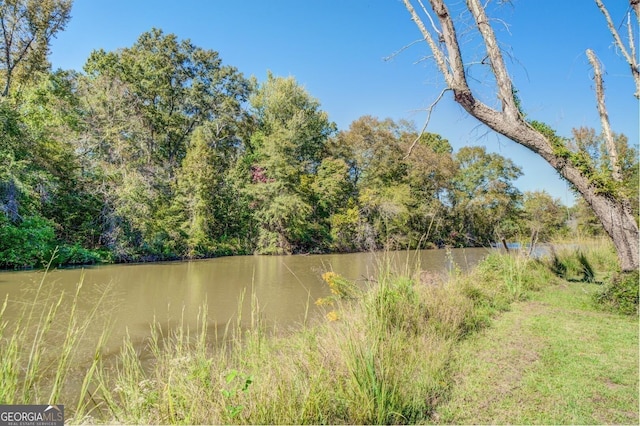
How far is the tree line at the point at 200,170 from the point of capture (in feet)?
43.5

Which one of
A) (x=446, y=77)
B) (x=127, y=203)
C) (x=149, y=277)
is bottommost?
(x=149, y=277)

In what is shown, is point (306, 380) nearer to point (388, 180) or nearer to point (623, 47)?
point (623, 47)

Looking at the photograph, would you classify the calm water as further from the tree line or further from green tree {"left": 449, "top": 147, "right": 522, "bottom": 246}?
green tree {"left": 449, "top": 147, "right": 522, "bottom": 246}

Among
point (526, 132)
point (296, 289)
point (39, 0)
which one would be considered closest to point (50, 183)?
point (39, 0)

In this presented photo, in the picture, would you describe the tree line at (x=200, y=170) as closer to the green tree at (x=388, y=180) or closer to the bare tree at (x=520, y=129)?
the green tree at (x=388, y=180)

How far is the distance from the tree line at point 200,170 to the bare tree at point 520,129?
362 cm

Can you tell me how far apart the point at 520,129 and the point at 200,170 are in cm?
1621

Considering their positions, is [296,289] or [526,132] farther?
[296,289]

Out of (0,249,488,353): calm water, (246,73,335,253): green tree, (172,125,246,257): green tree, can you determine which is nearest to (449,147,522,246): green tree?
(246,73,335,253): green tree

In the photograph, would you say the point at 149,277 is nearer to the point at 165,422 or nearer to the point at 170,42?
the point at 165,422

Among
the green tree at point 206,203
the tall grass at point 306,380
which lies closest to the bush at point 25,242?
the green tree at point 206,203

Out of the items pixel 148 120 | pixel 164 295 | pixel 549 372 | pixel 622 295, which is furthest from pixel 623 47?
pixel 148 120

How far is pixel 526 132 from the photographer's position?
514cm

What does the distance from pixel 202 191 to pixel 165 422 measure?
1744 centimetres
